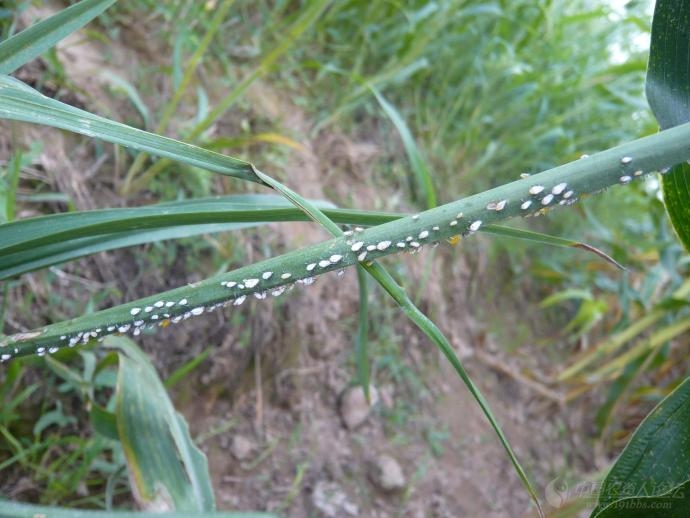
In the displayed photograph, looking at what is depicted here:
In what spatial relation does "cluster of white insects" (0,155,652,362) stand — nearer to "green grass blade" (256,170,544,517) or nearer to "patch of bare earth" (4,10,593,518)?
"green grass blade" (256,170,544,517)

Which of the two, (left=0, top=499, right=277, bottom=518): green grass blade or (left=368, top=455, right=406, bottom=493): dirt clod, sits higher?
(left=0, top=499, right=277, bottom=518): green grass blade

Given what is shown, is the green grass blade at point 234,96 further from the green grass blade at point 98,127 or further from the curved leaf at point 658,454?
the curved leaf at point 658,454

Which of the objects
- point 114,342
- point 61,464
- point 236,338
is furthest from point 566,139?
point 61,464

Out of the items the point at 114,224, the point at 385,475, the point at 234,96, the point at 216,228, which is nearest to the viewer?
the point at 114,224

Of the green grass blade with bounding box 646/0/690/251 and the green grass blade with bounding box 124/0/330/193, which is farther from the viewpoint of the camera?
the green grass blade with bounding box 124/0/330/193

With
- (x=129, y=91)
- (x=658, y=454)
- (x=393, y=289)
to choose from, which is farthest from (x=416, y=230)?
(x=129, y=91)

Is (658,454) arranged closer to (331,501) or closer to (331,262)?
(331,262)

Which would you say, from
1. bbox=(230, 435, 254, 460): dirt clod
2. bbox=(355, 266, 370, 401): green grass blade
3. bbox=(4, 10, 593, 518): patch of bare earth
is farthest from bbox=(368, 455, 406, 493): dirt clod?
bbox=(355, 266, 370, 401): green grass blade
